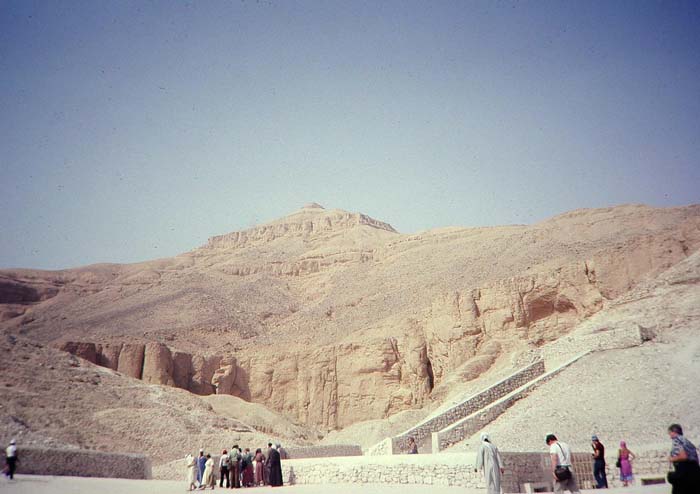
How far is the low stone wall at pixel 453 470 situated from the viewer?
45.3 feet

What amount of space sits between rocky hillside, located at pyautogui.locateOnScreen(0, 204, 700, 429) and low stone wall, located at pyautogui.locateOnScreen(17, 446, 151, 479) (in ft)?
48.6

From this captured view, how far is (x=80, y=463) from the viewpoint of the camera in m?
20.0

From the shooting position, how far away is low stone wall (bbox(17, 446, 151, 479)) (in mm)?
18859

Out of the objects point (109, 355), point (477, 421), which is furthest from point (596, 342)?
point (109, 355)

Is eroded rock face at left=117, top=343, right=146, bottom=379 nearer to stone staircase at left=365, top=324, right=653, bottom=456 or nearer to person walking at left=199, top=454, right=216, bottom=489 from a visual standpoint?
stone staircase at left=365, top=324, right=653, bottom=456

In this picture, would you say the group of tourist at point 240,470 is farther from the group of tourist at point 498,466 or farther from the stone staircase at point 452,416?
the stone staircase at point 452,416

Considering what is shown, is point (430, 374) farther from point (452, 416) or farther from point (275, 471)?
point (275, 471)

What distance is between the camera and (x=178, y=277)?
88.7 metres

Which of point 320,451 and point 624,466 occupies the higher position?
point 320,451

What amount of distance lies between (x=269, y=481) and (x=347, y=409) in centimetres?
2464

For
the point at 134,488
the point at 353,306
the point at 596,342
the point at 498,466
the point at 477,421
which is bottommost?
the point at 134,488

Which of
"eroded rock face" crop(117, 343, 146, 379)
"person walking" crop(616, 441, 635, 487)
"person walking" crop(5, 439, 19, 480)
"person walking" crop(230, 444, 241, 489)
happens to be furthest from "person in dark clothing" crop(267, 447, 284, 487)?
"eroded rock face" crop(117, 343, 146, 379)

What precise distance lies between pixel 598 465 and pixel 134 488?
1005cm

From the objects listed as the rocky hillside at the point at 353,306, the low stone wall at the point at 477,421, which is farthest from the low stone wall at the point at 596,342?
the rocky hillside at the point at 353,306
